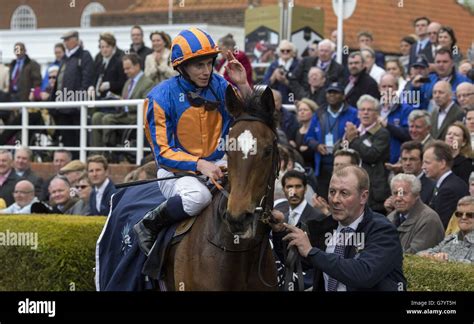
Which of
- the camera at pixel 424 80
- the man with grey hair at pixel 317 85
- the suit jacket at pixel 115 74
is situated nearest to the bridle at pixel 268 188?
the camera at pixel 424 80

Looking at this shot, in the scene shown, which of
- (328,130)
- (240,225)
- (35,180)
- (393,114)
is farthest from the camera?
(35,180)

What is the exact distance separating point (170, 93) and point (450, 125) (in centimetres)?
511

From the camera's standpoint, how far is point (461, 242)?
9281 millimetres

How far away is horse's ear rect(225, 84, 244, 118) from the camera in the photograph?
6957 mm

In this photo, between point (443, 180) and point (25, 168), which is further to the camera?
point (25, 168)

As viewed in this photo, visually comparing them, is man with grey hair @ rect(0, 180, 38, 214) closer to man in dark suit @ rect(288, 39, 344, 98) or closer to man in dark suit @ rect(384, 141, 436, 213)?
man in dark suit @ rect(288, 39, 344, 98)

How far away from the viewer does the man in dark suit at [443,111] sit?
12.2m

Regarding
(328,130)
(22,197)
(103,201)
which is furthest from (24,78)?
(328,130)

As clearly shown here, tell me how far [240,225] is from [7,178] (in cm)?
875

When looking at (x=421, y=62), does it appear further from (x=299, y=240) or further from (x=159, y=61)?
(x=299, y=240)

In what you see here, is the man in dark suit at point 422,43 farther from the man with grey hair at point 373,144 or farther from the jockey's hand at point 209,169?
the jockey's hand at point 209,169

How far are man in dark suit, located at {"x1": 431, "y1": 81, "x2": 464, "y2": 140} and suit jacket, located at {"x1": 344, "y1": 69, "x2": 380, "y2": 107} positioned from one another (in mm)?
1640

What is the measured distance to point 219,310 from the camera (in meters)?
7.05

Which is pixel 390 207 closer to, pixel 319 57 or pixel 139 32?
pixel 319 57
